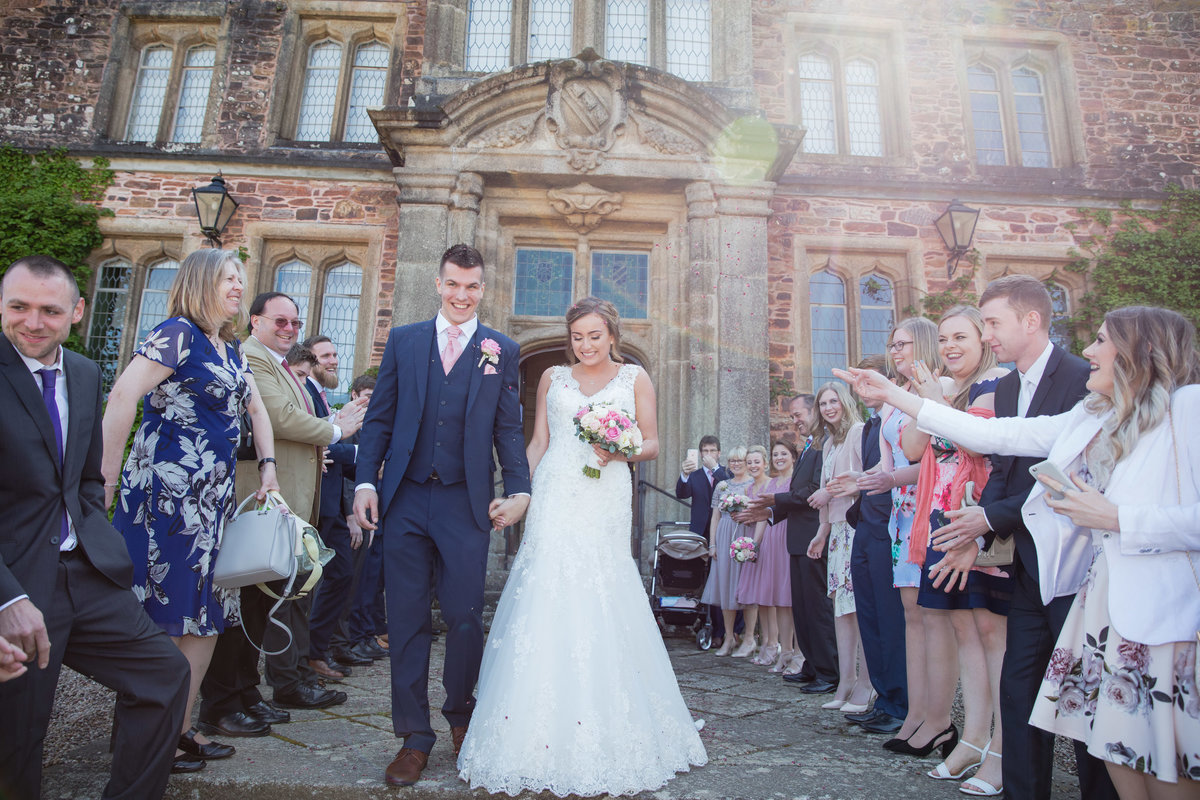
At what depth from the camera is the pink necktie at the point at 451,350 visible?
339 cm

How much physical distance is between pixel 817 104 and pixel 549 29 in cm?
401

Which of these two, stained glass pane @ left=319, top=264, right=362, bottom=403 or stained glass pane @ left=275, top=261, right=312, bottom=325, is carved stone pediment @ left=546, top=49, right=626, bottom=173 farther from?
stained glass pane @ left=275, top=261, right=312, bottom=325

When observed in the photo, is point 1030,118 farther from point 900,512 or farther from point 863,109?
point 900,512

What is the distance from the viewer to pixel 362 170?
33.8ft

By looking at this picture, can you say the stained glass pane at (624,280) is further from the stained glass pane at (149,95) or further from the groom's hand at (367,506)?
the stained glass pane at (149,95)

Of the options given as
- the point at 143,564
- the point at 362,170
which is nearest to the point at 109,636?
the point at 143,564

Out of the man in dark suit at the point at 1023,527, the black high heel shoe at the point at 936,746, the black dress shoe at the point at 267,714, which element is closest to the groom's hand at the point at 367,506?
the black dress shoe at the point at 267,714

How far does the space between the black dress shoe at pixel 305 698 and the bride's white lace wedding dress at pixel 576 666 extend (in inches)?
61.5

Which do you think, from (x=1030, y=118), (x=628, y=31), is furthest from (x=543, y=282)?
(x=1030, y=118)

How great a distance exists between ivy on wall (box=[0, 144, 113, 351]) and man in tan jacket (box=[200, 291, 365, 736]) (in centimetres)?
755

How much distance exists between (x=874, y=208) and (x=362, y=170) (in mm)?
7009

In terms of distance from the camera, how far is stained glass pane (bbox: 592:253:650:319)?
9680mm

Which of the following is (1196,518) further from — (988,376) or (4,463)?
(4,463)

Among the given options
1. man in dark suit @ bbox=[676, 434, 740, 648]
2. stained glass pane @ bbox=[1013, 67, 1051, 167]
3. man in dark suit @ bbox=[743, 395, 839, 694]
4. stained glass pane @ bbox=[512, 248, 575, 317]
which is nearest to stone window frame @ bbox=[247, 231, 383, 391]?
stained glass pane @ bbox=[512, 248, 575, 317]
